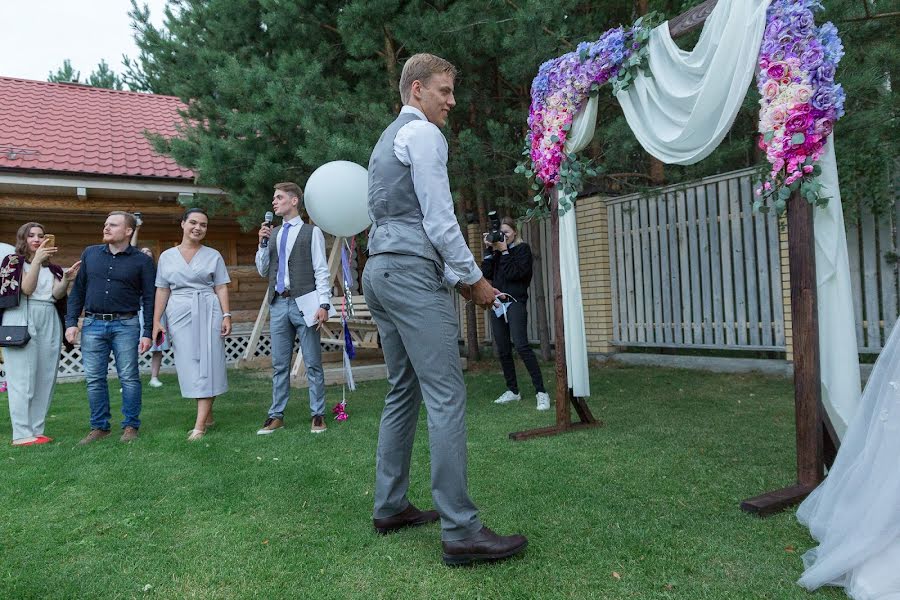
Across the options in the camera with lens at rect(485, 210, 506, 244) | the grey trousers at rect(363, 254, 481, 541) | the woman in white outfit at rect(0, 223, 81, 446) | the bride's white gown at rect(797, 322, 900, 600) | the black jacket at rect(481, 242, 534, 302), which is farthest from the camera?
the black jacket at rect(481, 242, 534, 302)

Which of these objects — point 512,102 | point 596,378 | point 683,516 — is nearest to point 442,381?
point 683,516

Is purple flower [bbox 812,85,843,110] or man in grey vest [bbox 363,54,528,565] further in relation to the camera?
purple flower [bbox 812,85,843,110]

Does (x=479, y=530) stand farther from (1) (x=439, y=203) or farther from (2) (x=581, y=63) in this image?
(2) (x=581, y=63)

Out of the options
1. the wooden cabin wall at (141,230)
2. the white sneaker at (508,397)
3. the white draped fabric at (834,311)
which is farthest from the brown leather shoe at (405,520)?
the wooden cabin wall at (141,230)

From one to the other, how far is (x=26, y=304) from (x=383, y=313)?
397cm

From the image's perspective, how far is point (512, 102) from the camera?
9.09 meters

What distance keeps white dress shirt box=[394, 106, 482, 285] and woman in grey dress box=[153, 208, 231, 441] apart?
3186 mm

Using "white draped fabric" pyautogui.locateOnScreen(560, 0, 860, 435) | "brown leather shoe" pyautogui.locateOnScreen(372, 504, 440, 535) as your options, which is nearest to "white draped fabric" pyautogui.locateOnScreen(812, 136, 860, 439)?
"white draped fabric" pyautogui.locateOnScreen(560, 0, 860, 435)

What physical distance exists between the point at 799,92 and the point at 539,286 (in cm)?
608

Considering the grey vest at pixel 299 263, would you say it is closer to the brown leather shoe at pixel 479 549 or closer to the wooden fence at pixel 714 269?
the brown leather shoe at pixel 479 549

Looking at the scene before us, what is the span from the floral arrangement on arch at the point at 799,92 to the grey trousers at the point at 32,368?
5.35 m

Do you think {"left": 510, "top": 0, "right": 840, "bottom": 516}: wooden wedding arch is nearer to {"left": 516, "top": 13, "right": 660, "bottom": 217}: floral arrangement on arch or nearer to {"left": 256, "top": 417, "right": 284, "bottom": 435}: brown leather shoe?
{"left": 516, "top": 13, "right": 660, "bottom": 217}: floral arrangement on arch

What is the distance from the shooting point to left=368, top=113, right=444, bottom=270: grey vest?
8.53ft

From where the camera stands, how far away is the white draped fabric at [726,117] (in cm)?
331
